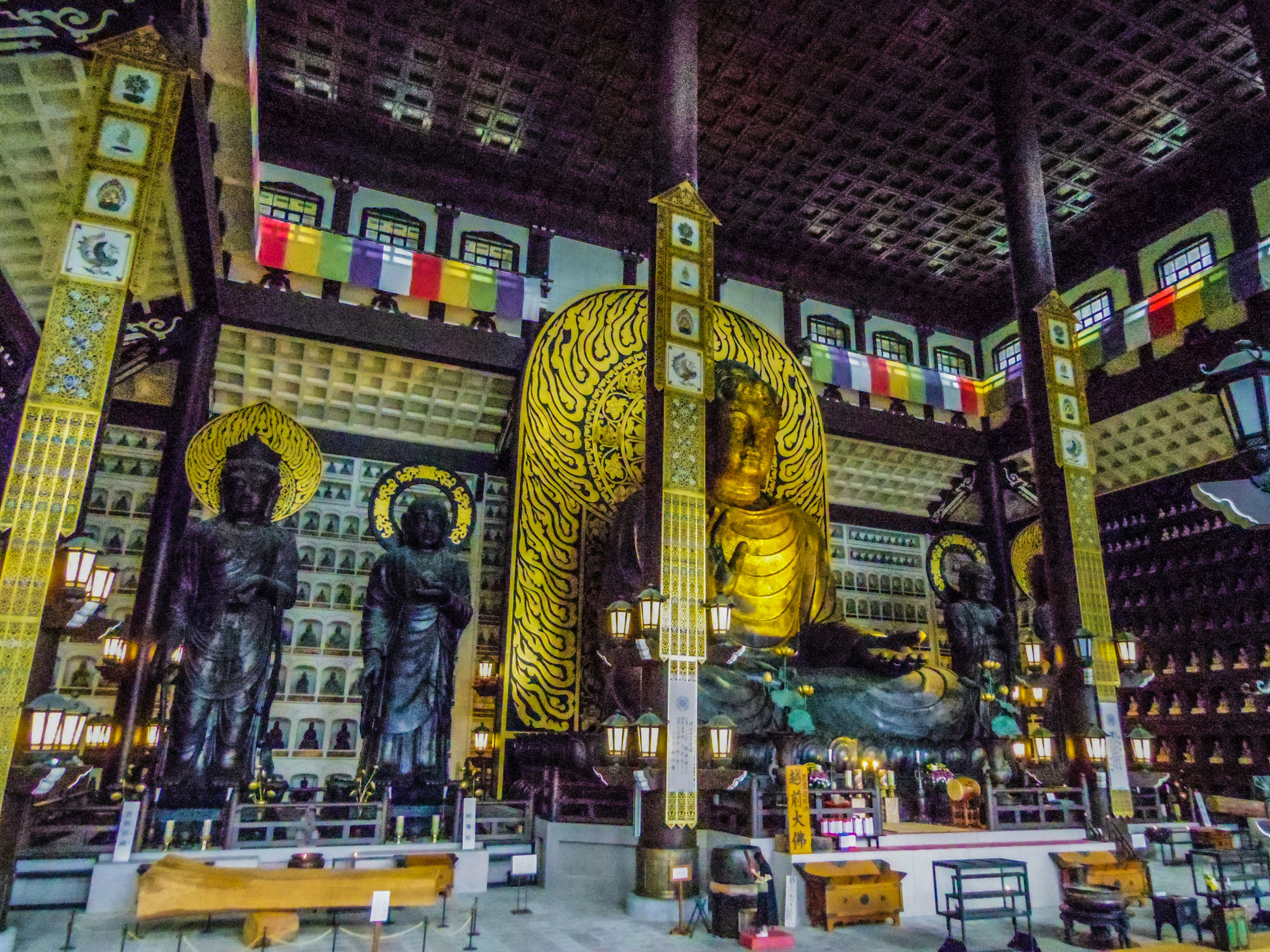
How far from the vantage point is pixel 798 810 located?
5934mm

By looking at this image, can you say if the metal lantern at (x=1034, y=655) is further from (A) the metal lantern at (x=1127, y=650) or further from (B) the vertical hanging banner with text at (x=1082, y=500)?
(A) the metal lantern at (x=1127, y=650)

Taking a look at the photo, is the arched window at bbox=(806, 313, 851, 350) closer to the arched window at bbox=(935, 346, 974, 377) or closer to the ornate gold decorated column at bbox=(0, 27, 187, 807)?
the arched window at bbox=(935, 346, 974, 377)

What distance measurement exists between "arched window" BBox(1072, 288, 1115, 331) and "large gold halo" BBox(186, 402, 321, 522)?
38.0ft

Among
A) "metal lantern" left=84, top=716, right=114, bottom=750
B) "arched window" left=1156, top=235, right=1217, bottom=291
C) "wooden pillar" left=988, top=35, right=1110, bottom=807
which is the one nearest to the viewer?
"metal lantern" left=84, top=716, right=114, bottom=750

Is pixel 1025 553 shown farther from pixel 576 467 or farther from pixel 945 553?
pixel 576 467

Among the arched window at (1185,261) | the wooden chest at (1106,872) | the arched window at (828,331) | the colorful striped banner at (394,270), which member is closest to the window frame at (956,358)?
the arched window at (828,331)

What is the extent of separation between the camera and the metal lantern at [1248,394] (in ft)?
8.44

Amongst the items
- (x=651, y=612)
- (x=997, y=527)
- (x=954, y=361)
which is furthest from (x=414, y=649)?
(x=954, y=361)

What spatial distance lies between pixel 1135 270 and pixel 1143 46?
146 inches

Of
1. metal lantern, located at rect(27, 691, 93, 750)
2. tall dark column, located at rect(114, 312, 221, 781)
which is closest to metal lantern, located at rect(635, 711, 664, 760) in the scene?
metal lantern, located at rect(27, 691, 93, 750)

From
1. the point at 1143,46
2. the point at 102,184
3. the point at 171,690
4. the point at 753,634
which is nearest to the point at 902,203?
the point at 1143,46

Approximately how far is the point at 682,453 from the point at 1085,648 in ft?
15.6

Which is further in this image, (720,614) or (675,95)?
(675,95)

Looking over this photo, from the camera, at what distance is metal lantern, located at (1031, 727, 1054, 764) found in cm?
764
